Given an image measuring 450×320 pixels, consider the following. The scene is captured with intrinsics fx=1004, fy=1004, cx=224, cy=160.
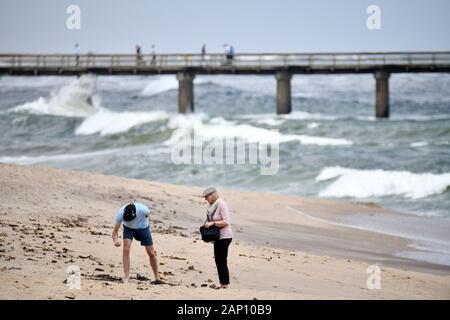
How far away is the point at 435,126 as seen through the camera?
3928 cm

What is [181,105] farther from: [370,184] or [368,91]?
[368,91]

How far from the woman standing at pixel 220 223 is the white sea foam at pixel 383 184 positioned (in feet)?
47.1

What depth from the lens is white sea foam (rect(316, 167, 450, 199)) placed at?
→ 2486 centimetres

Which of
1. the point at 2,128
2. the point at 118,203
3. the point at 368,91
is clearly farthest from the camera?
the point at 368,91

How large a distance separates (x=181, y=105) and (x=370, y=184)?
18.3m

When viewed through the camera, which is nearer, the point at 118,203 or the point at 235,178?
the point at 118,203

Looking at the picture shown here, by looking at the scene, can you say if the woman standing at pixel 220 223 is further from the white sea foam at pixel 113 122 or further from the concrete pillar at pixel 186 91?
the white sea foam at pixel 113 122

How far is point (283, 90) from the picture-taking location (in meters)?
42.9

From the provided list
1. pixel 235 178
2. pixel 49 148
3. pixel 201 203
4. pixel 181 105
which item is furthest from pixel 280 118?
pixel 201 203

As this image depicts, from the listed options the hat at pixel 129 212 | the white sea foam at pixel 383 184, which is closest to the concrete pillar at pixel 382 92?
the white sea foam at pixel 383 184

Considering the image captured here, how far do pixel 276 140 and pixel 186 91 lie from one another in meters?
7.99

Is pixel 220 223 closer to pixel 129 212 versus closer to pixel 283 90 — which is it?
pixel 129 212

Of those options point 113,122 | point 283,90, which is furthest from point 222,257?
point 113,122

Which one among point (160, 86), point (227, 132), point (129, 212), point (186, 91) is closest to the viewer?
point (129, 212)
